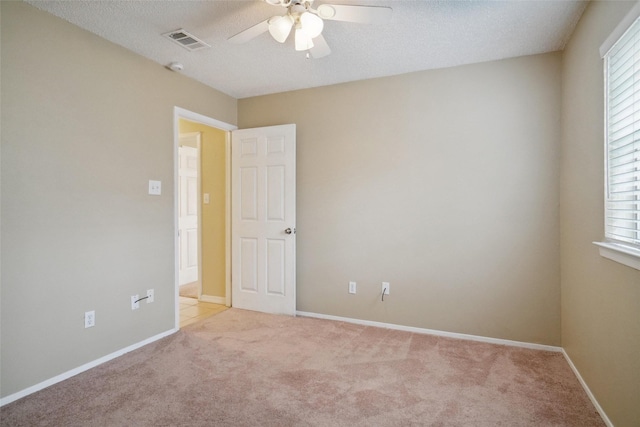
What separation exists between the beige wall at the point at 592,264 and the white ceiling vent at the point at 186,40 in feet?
8.55

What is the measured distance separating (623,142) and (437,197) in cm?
149

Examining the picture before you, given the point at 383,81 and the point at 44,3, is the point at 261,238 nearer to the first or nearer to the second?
the point at 383,81

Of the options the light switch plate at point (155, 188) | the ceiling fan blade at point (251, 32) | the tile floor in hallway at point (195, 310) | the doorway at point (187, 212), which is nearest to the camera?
the ceiling fan blade at point (251, 32)

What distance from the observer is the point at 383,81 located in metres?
3.26

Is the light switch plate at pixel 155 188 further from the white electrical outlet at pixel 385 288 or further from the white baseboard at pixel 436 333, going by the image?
the white electrical outlet at pixel 385 288

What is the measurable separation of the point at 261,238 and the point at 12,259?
2.10 metres

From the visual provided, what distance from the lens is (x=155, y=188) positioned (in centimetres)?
295

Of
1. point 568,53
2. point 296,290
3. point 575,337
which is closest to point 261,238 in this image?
point 296,290

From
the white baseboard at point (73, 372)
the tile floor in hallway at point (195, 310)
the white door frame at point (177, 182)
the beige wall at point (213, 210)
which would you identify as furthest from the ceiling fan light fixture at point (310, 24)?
the tile floor in hallway at point (195, 310)

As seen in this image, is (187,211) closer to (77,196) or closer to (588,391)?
(77,196)

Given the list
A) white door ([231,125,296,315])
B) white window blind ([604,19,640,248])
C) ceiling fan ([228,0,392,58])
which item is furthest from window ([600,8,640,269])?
white door ([231,125,296,315])

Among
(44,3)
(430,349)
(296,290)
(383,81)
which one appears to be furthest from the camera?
(296,290)

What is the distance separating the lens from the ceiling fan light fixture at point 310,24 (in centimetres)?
178

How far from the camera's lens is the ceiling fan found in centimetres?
171
